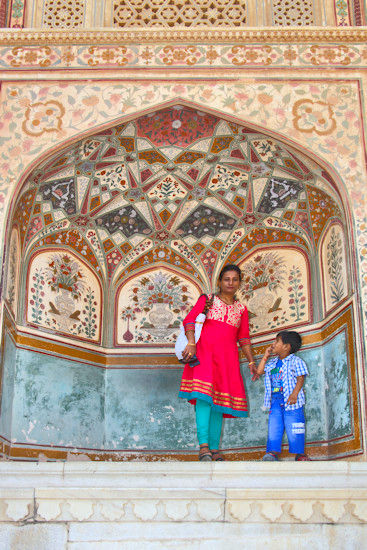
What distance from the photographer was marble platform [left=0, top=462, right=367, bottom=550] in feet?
13.8

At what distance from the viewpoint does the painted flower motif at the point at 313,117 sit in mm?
6598

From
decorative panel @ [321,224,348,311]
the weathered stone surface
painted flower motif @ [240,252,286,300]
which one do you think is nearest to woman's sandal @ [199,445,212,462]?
the weathered stone surface

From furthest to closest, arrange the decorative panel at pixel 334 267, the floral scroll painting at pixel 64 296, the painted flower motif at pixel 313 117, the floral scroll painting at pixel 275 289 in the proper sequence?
1. the floral scroll painting at pixel 275 289
2. the floral scroll painting at pixel 64 296
3. the decorative panel at pixel 334 267
4. the painted flower motif at pixel 313 117

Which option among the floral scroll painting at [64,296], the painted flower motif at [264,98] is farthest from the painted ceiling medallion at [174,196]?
the painted flower motif at [264,98]

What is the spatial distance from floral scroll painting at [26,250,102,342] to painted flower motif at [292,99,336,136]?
2.73 meters

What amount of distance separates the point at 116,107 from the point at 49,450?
10.4 ft

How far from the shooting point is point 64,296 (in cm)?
768

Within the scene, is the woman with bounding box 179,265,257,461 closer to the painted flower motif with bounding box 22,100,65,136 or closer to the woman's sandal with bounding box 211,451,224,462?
the woman's sandal with bounding box 211,451,224,462

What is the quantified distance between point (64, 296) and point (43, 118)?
1890 mm

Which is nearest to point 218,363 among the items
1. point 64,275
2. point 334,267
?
point 334,267

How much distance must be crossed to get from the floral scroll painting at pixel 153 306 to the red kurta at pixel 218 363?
60.5 inches

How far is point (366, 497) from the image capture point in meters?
4.25

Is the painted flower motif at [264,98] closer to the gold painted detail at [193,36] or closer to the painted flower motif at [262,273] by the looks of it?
the gold painted detail at [193,36]

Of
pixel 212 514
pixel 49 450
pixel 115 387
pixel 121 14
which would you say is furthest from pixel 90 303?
pixel 212 514
